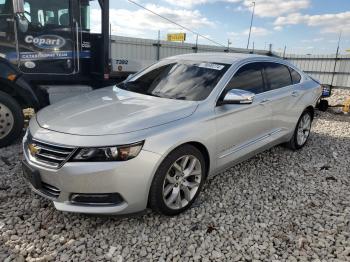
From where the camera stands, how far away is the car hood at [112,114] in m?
2.79

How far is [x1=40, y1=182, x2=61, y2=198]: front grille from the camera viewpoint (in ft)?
9.13

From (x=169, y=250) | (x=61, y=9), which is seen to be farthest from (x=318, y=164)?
(x=61, y=9)

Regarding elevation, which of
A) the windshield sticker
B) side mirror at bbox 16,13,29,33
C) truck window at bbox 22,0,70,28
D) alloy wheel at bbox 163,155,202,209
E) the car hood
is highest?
truck window at bbox 22,0,70,28

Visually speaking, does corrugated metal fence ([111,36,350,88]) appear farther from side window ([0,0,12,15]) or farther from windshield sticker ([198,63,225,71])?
windshield sticker ([198,63,225,71])

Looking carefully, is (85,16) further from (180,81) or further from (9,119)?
(180,81)

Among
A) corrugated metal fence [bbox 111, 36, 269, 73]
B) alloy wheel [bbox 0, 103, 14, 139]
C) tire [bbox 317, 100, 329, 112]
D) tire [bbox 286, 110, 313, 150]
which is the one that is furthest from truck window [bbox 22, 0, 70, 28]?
corrugated metal fence [bbox 111, 36, 269, 73]

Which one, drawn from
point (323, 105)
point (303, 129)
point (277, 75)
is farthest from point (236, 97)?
point (323, 105)

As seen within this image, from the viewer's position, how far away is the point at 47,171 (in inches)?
107

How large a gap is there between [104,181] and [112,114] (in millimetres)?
724

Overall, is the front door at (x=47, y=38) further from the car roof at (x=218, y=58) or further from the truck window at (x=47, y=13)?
the car roof at (x=218, y=58)

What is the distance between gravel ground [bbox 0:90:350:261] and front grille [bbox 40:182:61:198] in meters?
0.37

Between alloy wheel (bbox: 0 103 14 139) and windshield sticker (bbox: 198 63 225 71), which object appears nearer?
windshield sticker (bbox: 198 63 225 71)

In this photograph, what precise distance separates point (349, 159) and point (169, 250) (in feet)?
12.3

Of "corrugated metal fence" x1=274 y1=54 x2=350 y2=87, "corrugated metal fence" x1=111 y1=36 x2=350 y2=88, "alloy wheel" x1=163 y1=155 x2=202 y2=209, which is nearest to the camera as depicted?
"alloy wheel" x1=163 y1=155 x2=202 y2=209
